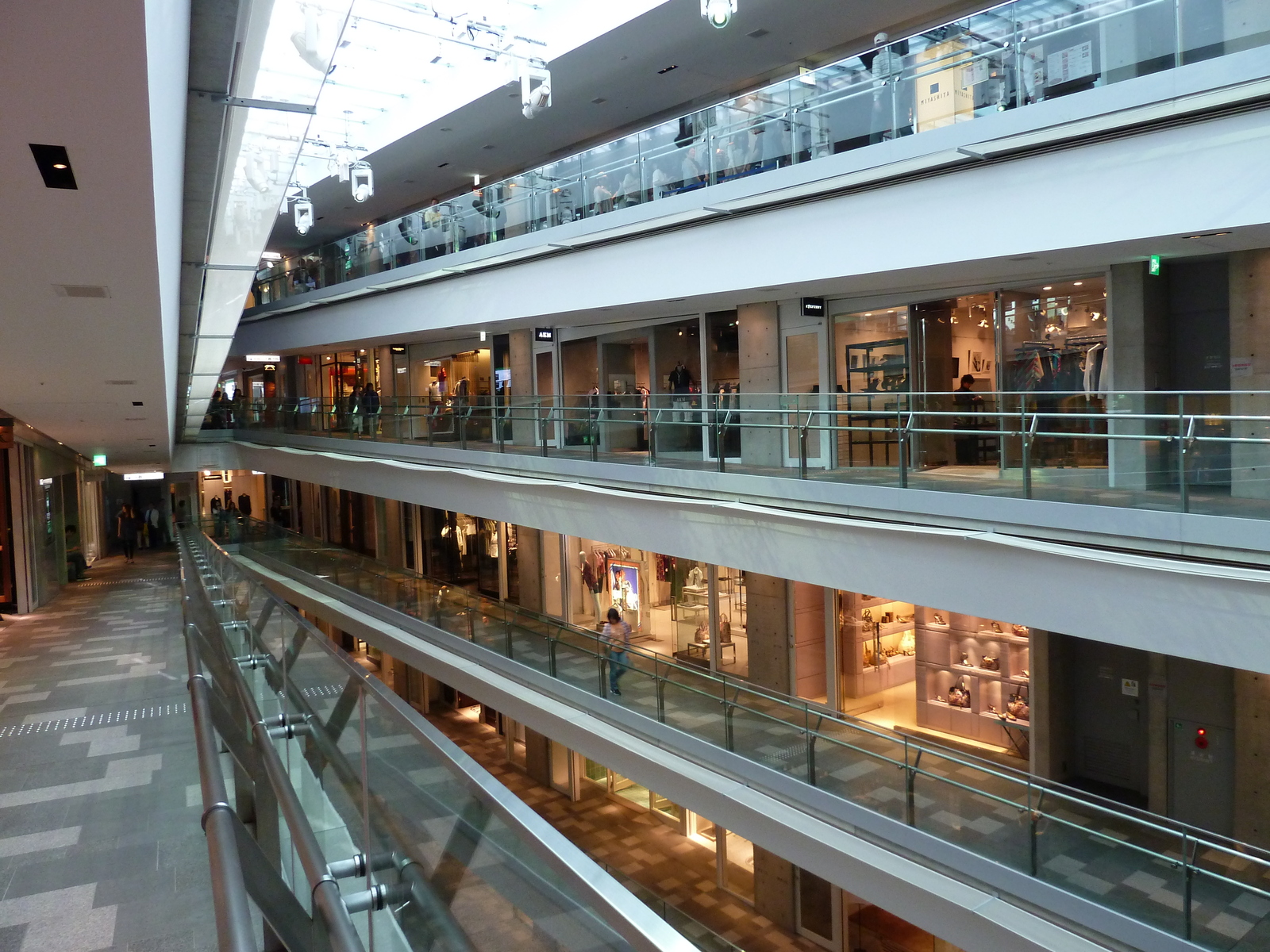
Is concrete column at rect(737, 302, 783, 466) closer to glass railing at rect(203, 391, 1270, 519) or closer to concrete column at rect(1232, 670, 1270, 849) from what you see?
glass railing at rect(203, 391, 1270, 519)

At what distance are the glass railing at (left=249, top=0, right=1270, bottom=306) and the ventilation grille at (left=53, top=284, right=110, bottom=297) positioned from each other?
6.48 m

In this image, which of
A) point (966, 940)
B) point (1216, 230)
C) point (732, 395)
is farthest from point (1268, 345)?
point (966, 940)

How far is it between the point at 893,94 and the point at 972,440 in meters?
3.41

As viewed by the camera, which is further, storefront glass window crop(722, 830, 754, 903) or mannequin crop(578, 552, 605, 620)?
mannequin crop(578, 552, 605, 620)

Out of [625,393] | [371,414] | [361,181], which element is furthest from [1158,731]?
[371,414]

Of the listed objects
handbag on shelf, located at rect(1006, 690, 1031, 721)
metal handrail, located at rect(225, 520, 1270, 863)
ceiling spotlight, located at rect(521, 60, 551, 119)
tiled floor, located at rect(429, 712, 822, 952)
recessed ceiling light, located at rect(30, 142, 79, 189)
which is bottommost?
tiled floor, located at rect(429, 712, 822, 952)

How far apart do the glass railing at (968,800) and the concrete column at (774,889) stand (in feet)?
10.9

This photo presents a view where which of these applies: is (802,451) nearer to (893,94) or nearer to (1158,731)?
(893,94)

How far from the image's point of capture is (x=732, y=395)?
9.52 metres

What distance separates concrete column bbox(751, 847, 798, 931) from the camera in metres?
11.7

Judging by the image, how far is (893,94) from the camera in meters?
8.30

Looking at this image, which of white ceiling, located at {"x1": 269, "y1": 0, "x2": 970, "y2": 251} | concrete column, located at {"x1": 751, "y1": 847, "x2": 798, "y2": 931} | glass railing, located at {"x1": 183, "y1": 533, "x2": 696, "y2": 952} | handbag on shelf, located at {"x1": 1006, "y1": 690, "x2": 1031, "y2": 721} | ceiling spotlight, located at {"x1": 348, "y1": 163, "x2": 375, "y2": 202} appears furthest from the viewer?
ceiling spotlight, located at {"x1": 348, "y1": 163, "x2": 375, "y2": 202}

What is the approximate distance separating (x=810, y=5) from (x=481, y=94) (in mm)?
5435

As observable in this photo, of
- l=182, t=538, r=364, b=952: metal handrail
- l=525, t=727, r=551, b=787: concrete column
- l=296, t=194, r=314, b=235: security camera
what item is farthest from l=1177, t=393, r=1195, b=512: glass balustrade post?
l=525, t=727, r=551, b=787: concrete column
